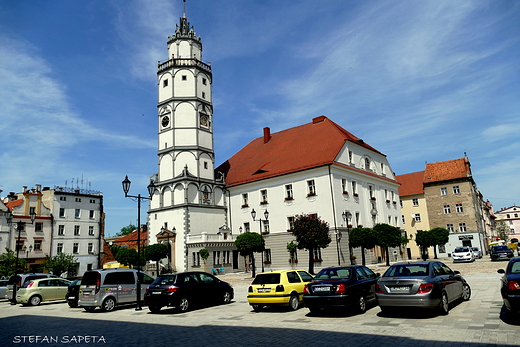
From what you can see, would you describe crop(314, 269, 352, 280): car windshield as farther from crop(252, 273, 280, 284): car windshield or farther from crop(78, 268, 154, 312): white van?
crop(78, 268, 154, 312): white van

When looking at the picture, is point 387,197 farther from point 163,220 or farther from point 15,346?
point 15,346

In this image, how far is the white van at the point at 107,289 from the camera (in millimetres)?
16125

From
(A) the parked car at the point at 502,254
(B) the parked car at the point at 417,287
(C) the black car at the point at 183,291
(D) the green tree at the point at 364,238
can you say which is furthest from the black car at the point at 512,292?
(A) the parked car at the point at 502,254

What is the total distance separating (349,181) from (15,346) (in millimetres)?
35219

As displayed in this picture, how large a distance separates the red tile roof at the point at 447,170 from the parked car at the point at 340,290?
52.5 meters

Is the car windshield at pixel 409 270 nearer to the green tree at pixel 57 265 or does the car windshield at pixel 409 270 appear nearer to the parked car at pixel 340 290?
the parked car at pixel 340 290

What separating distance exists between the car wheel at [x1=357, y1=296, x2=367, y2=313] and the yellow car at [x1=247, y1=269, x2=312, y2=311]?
97.1 inches

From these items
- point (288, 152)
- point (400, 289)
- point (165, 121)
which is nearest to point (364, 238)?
point (288, 152)

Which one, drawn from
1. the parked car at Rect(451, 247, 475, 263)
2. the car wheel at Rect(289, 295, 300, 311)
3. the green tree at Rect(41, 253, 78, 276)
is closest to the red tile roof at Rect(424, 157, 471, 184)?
the parked car at Rect(451, 247, 475, 263)

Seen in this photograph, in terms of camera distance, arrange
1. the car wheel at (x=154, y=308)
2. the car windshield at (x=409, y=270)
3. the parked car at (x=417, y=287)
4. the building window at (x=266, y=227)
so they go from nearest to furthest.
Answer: the parked car at (x=417, y=287), the car windshield at (x=409, y=270), the car wheel at (x=154, y=308), the building window at (x=266, y=227)

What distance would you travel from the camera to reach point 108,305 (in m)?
16.4

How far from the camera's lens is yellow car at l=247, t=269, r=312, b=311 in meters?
13.3

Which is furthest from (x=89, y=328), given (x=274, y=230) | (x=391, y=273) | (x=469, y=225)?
(x=469, y=225)

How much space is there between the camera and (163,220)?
1747 inches
